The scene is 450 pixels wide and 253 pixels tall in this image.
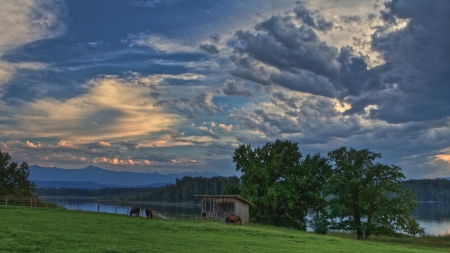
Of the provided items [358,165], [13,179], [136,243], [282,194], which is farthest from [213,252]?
[13,179]

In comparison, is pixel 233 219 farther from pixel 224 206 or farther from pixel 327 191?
pixel 327 191

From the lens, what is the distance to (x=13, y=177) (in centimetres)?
7131

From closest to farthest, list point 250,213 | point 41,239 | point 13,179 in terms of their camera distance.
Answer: point 41,239, point 250,213, point 13,179

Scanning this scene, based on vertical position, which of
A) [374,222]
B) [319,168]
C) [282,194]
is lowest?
[374,222]

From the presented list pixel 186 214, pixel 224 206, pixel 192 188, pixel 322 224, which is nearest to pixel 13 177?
pixel 186 214

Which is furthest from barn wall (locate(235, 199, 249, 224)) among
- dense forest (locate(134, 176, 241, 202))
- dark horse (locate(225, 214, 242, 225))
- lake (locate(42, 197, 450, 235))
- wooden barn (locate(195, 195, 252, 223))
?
dense forest (locate(134, 176, 241, 202))

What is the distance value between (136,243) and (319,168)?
4420 centimetres

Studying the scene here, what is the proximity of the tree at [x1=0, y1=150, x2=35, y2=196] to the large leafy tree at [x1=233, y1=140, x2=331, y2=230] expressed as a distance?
4225cm

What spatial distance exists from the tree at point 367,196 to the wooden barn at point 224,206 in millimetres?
12396

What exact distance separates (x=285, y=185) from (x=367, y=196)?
449 inches

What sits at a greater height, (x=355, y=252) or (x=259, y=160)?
(x=259, y=160)

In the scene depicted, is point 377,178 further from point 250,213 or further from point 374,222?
point 250,213

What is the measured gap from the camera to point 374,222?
50.5 meters

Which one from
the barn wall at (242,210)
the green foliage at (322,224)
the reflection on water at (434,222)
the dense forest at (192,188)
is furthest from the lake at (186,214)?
the dense forest at (192,188)
